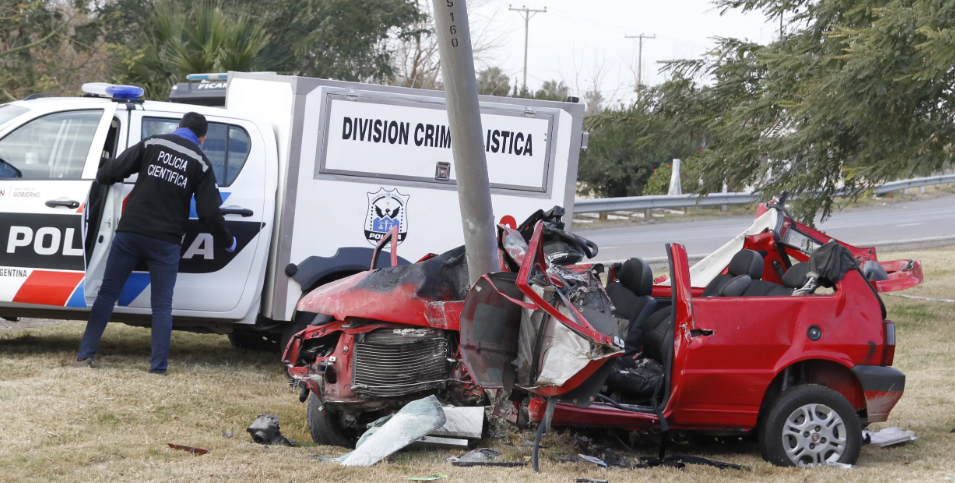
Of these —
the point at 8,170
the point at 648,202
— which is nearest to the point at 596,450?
the point at 8,170

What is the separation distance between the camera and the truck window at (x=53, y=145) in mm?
6621

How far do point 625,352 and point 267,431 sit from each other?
2025 millimetres

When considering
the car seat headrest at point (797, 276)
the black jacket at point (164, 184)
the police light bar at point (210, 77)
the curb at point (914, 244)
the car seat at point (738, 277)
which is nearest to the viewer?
the car seat at point (738, 277)

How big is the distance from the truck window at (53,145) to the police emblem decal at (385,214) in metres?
2.04

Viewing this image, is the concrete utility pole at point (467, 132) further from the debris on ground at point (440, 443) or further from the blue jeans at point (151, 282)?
the blue jeans at point (151, 282)

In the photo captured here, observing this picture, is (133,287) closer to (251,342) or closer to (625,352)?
(251,342)

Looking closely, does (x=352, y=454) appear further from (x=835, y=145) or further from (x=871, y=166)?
(x=835, y=145)

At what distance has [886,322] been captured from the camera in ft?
17.2

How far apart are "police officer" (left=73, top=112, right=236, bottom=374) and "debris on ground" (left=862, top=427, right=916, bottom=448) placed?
4.38 m

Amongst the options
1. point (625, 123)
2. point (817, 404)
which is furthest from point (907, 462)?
point (625, 123)

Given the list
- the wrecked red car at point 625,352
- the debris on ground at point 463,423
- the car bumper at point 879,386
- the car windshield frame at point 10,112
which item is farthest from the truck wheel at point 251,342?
the car bumper at point 879,386

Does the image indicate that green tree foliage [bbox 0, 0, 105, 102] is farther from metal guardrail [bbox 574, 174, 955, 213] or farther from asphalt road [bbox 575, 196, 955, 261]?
metal guardrail [bbox 574, 174, 955, 213]

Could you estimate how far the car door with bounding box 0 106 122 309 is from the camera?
6426 millimetres

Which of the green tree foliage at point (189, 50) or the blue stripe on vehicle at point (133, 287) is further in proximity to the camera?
the green tree foliage at point (189, 50)
